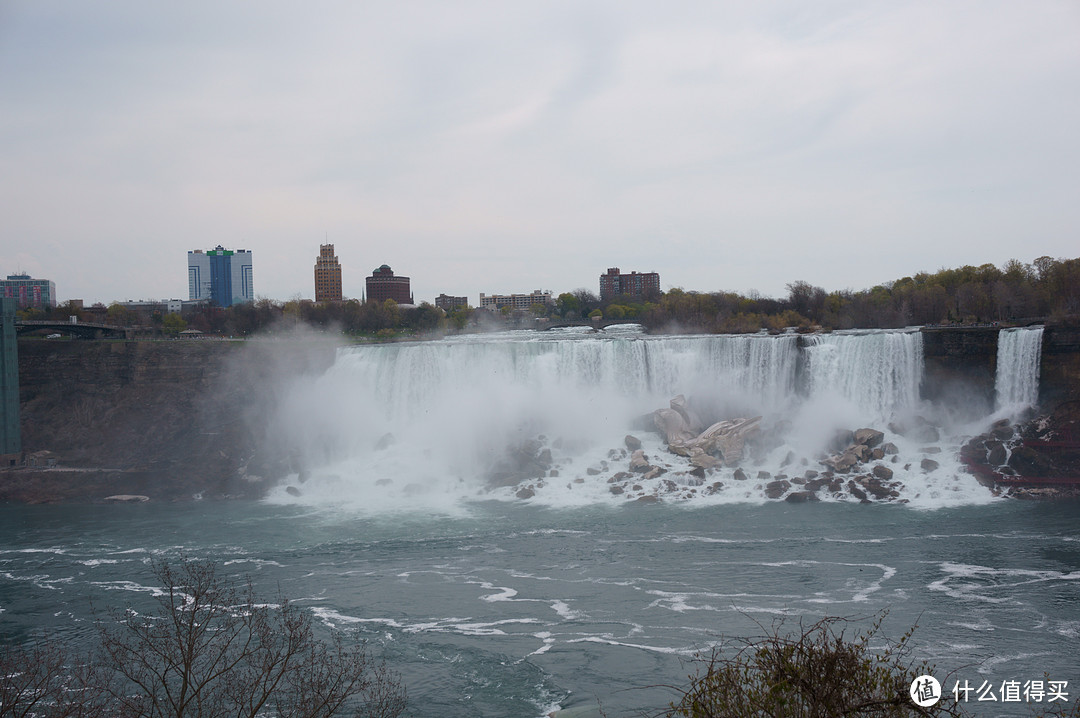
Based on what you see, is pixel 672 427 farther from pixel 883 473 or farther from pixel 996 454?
pixel 996 454

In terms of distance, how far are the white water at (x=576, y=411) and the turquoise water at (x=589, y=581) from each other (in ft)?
8.12

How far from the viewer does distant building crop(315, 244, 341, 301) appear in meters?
143

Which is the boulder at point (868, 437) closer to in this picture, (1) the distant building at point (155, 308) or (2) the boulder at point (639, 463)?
(2) the boulder at point (639, 463)

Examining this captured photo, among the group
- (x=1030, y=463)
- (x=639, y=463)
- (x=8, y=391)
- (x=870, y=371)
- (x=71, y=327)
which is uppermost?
(x=71, y=327)

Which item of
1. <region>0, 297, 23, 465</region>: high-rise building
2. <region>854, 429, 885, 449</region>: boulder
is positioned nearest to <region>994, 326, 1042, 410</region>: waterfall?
<region>854, 429, 885, 449</region>: boulder

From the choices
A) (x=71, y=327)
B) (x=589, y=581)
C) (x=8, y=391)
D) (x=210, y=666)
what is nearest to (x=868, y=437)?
(x=589, y=581)

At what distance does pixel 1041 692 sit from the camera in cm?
1149

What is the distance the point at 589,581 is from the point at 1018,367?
20785mm

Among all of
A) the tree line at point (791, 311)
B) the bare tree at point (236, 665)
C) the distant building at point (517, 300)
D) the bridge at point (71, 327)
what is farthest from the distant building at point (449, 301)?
the bare tree at point (236, 665)

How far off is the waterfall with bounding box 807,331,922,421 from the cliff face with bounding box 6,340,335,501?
22.9m

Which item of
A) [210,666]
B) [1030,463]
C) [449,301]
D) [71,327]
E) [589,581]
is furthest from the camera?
[449,301]

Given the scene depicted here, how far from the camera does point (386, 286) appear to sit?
125m

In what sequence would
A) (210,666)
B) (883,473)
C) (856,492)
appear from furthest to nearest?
(883,473), (856,492), (210,666)

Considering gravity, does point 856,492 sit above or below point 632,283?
below
